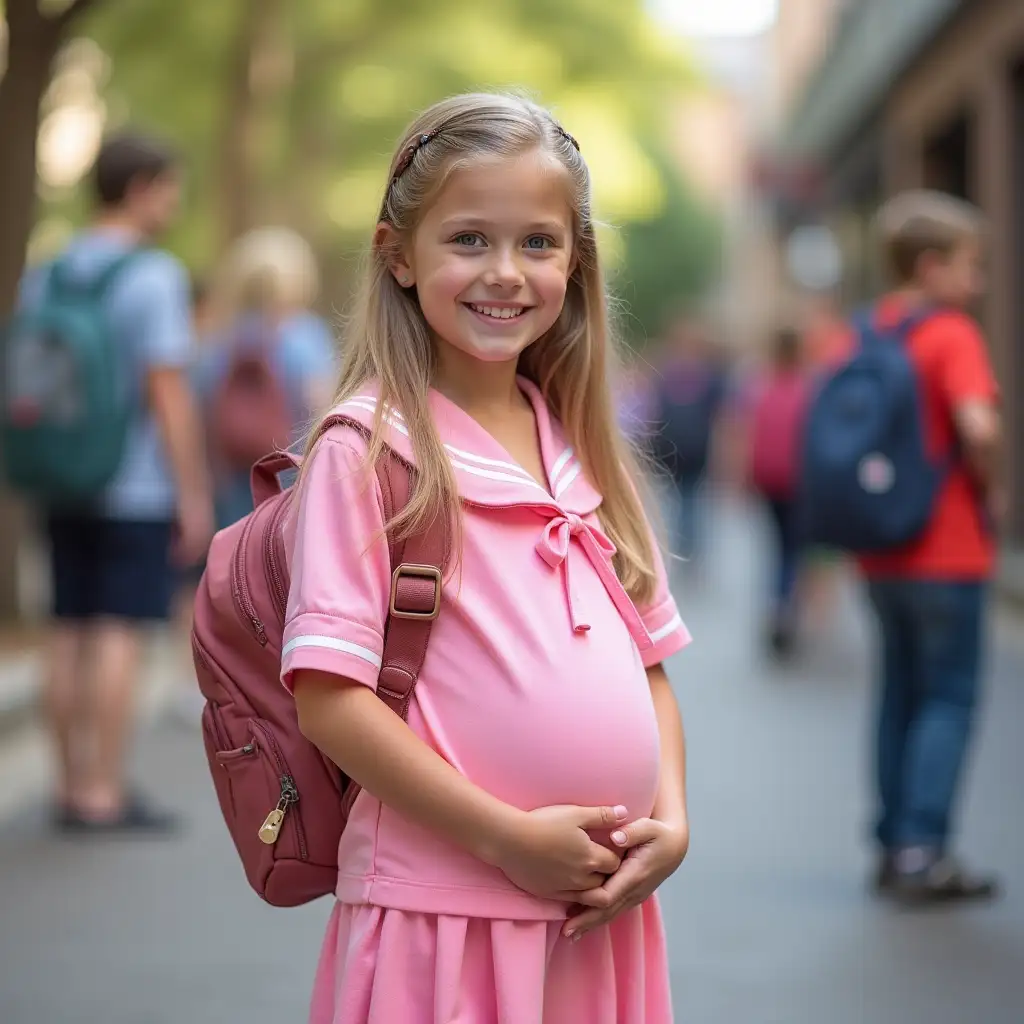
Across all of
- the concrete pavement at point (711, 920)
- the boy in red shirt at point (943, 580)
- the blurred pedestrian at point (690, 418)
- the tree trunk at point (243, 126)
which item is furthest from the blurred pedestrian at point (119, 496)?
the tree trunk at point (243, 126)

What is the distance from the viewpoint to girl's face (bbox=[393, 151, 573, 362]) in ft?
7.61

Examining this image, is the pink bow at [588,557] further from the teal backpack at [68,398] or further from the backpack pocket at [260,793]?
the teal backpack at [68,398]

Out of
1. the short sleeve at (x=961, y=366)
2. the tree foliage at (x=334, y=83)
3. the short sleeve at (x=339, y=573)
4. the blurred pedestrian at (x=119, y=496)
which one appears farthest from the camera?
the tree foliage at (x=334, y=83)

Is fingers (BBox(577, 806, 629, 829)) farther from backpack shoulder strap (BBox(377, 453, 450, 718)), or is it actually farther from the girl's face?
the girl's face

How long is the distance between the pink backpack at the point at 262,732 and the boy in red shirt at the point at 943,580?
3067 millimetres

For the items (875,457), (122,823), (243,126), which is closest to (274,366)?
(122,823)

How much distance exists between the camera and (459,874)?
2.24m

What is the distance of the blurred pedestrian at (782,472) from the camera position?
10.4 metres

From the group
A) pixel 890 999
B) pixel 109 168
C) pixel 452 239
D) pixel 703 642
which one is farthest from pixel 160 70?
pixel 452 239

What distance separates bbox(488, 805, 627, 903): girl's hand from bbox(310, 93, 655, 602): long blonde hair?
1.25ft

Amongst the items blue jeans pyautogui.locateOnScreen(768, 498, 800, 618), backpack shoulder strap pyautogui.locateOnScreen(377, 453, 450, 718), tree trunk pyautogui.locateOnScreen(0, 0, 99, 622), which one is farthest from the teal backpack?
blue jeans pyautogui.locateOnScreen(768, 498, 800, 618)

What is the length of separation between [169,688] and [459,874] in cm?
711

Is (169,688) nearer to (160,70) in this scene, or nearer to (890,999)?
(890,999)

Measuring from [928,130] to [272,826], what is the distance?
17606mm
